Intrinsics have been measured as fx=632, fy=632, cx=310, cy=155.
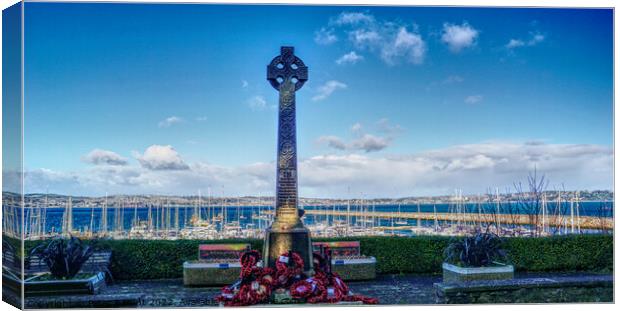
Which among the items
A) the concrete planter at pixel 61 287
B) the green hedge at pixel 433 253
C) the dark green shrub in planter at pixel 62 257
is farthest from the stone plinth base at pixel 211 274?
the dark green shrub in planter at pixel 62 257

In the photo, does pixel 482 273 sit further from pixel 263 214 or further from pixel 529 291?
pixel 263 214

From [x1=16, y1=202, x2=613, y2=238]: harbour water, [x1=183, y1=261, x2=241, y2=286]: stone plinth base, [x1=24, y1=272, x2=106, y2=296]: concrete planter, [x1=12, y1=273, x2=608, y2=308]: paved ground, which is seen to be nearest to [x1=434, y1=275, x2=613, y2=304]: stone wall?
[x1=12, y1=273, x2=608, y2=308]: paved ground

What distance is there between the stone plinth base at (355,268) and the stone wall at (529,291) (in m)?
2.57

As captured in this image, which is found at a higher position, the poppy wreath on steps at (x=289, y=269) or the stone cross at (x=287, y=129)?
the stone cross at (x=287, y=129)

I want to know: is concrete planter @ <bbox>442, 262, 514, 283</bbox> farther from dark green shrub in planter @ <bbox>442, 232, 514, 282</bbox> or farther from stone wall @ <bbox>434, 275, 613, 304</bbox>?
stone wall @ <bbox>434, 275, 613, 304</bbox>

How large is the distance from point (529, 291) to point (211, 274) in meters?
5.70

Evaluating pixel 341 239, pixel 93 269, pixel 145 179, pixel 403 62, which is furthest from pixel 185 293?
pixel 403 62

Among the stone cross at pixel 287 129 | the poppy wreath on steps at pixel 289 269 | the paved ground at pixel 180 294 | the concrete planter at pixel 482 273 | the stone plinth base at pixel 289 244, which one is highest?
the stone cross at pixel 287 129

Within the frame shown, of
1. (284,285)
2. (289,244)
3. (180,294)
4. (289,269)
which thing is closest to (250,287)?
(284,285)

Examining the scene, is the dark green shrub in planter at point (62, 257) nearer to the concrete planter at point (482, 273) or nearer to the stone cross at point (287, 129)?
the stone cross at point (287, 129)

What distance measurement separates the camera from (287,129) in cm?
1148

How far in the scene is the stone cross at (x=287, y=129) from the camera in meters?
11.5

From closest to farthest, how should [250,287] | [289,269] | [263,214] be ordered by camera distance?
[250,287], [289,269], [263,214]

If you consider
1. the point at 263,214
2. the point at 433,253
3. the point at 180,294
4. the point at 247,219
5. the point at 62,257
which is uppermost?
the point at 263,214
